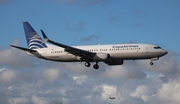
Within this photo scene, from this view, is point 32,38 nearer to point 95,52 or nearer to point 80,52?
point 80,52

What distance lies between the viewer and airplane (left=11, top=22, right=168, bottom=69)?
272ft

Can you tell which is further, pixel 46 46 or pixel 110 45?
pixel 46 46

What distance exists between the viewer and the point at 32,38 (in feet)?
318

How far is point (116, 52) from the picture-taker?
276ft

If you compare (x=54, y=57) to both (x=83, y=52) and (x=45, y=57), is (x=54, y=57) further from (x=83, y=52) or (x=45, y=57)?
(x=83, y=52)

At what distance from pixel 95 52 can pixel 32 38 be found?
17.5 m

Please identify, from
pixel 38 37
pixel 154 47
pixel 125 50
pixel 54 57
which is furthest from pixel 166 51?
pixel 38 37

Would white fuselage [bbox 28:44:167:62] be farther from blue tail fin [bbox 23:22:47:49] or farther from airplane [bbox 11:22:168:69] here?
blue tail fin [bbox 23:22:47:49]

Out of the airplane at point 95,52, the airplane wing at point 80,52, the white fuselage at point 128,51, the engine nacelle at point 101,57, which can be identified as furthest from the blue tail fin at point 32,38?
the engine nacelle at point 101,57

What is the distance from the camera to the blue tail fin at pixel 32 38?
94.3 m

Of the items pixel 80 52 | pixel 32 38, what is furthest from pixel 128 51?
pixel 32 38

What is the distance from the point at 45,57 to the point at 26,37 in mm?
10180

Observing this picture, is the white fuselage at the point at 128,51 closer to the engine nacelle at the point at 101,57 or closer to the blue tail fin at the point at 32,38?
the engine nacelle at the point at 101,57

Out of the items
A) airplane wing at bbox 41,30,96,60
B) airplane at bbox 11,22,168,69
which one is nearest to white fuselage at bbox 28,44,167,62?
airplane at bbox 11,22,168,69
